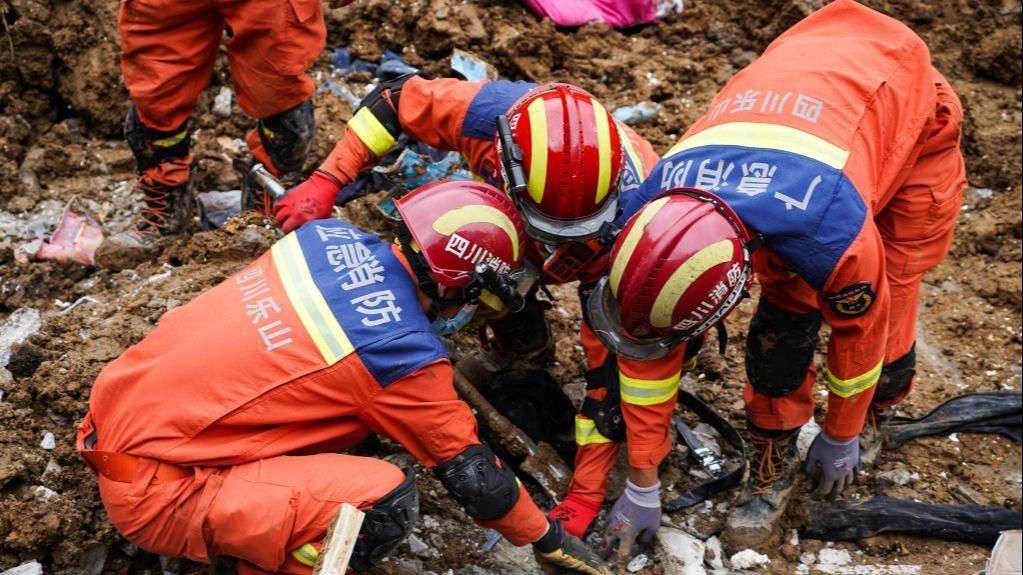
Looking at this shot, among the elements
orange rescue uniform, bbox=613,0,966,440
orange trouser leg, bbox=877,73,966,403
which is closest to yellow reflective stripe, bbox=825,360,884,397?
orange rescue uniform, bbox=613,0,966,440

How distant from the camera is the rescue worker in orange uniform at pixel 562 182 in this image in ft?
11.0

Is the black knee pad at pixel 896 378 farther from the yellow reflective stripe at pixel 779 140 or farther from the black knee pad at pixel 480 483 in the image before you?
the black knee pad at pixel 480 483

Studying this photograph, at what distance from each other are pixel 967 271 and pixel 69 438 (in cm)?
463

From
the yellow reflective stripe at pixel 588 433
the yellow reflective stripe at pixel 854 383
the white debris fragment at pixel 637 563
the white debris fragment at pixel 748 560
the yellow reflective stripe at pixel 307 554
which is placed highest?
the yellow reflective stripe at pixel 854 383

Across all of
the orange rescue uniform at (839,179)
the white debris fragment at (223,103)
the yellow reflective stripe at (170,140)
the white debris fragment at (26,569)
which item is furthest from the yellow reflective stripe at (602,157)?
the white debris fragment at (223,103)

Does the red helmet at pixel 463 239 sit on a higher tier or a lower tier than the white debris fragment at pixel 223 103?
higher

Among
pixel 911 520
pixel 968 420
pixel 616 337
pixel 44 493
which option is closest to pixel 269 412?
pixel 44 493

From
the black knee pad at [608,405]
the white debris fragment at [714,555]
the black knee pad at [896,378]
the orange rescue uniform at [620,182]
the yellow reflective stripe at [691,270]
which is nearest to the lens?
the yellow reflective stripe at [691,270]

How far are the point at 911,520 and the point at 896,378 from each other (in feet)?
1.86

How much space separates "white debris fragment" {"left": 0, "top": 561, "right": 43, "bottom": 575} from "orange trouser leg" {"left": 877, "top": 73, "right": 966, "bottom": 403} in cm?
323

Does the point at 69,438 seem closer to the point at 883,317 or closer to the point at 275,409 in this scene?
the point at 275,409

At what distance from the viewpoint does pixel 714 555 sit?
11.8 ft

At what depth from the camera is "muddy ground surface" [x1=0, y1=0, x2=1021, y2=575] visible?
353 cm

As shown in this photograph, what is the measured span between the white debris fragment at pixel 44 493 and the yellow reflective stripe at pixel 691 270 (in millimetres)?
2215
